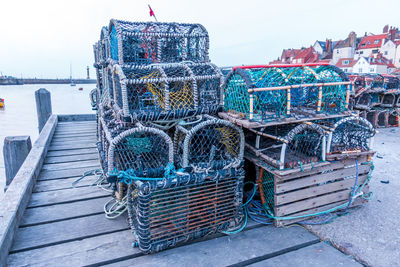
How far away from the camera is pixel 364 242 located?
215cm

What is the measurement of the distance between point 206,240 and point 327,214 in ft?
4.03

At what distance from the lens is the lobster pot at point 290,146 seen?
7.49 feet

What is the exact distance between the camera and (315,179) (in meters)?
2.47

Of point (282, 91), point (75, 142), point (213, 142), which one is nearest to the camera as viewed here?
point (282, 91)

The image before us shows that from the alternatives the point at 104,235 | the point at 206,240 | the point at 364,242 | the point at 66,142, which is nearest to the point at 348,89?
the point at 364,242

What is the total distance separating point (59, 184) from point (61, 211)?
648 millimetres

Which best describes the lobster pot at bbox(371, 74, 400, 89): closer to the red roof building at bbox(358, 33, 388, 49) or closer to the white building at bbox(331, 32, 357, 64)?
the white building at bbox(331, 32, 357, 64)

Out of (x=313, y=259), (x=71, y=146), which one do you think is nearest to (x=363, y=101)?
(x=313, y=259)

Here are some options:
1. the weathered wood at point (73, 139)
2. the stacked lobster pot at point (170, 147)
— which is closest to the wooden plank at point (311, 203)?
the stacked lobster pot at point (170, 147)

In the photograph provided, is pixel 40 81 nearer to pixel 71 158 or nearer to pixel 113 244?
pixel 71 158

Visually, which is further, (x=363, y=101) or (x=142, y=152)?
(x=363, y=101)

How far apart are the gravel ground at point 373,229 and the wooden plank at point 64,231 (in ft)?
5.63

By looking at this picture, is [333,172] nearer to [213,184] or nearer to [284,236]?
[284,236]

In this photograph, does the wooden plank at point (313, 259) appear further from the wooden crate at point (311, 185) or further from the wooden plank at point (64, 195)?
the wooden plank at point (64, 195)
